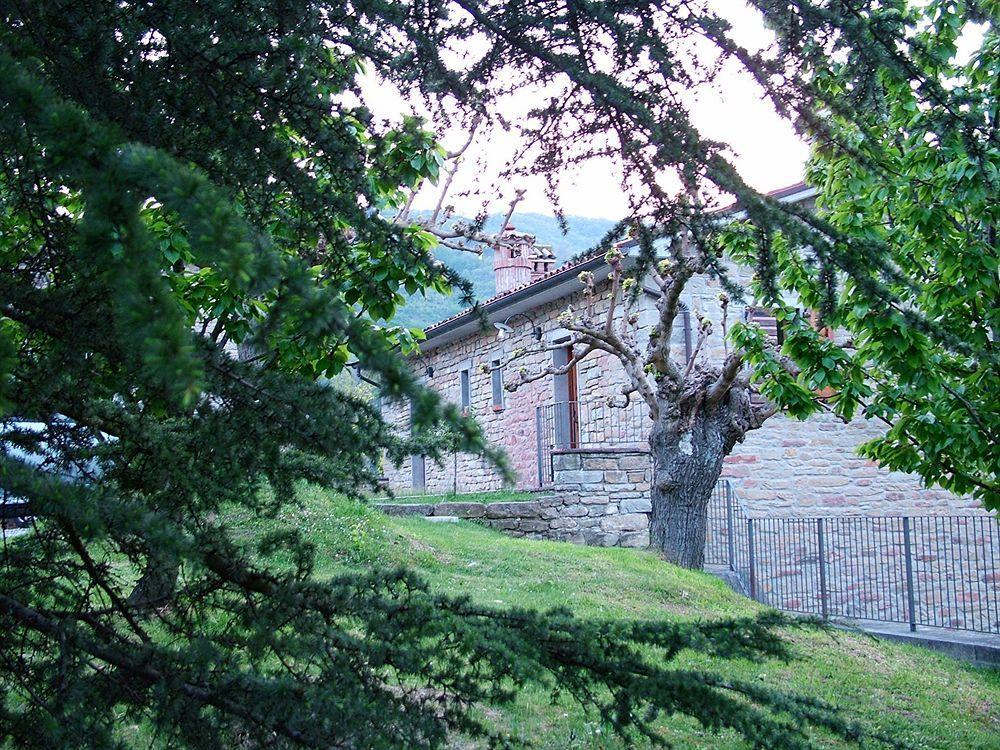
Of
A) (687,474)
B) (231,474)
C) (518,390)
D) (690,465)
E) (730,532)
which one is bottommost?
(730,532)

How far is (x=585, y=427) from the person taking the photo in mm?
17031

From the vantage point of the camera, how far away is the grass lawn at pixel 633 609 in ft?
21.3

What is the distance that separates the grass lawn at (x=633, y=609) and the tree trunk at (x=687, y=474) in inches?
19.1

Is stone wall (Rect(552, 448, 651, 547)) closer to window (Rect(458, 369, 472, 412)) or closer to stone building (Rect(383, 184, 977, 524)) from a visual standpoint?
stone building (Rect(383, 184, 977, 524))

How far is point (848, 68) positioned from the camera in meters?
3.31

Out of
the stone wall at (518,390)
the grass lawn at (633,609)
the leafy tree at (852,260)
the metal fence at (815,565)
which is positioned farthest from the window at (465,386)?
the grass lawn at (633,609)

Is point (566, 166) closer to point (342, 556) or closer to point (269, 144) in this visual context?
point (269, 144)

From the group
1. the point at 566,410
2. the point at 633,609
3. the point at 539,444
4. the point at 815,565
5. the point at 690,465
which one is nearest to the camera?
the point at 633,609

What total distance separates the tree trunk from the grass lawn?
49cm

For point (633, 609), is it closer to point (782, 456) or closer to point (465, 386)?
point (782, 456)

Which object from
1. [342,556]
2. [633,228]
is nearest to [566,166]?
[633,228]

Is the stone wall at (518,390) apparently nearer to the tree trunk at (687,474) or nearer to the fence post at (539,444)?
the fence post at (539,444)

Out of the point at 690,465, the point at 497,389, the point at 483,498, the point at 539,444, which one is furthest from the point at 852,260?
the point at 497,389

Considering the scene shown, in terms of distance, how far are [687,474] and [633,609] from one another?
12.1 ft
